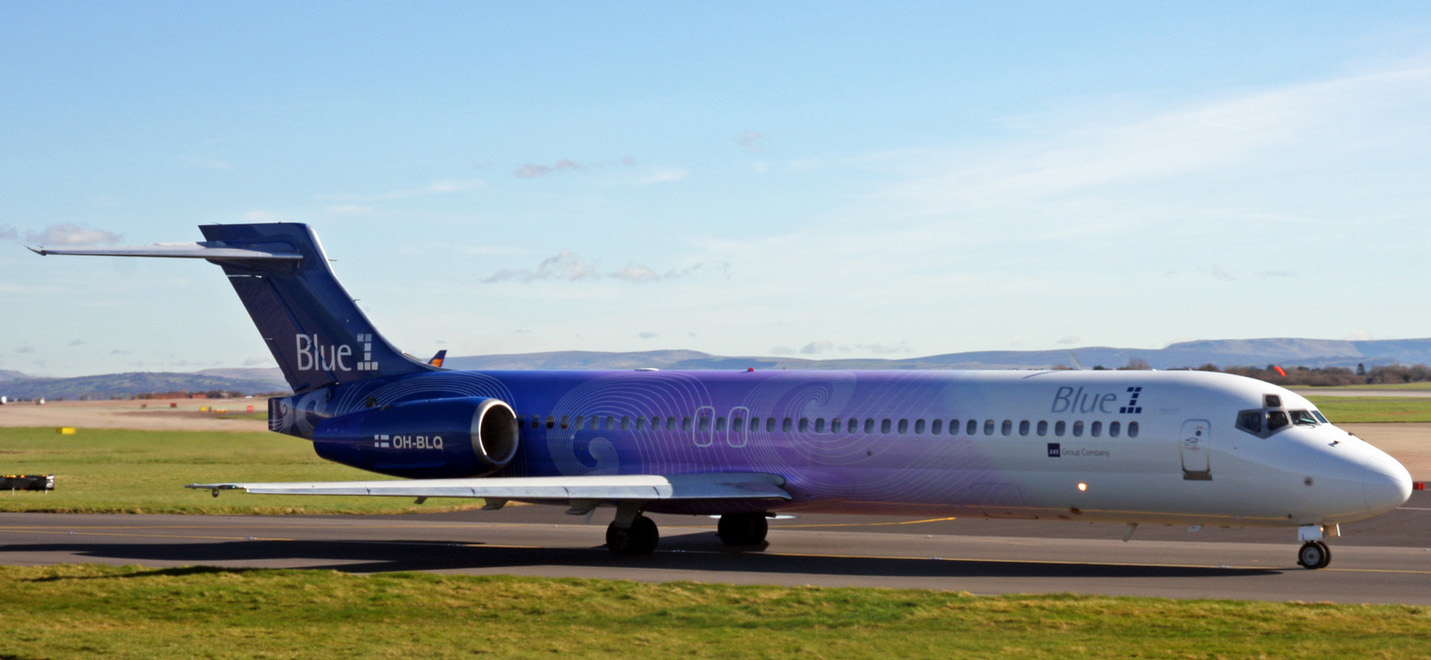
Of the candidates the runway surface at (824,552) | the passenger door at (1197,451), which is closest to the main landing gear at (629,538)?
the runway surface at (824,552)

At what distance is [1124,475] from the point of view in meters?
24.0

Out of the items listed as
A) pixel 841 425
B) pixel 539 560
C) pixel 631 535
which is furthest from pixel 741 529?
pixel 539 560

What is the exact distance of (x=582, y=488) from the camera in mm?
26141

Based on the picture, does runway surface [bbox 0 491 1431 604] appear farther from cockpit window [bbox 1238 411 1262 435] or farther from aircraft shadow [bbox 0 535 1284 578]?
cockpit window [bbox 1238 411 1262 435]

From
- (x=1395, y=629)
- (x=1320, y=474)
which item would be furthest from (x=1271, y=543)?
(x=1395, y=629)

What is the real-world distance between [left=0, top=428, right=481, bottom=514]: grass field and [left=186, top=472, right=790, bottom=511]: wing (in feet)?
44.3

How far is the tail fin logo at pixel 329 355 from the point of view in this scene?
3288 cm

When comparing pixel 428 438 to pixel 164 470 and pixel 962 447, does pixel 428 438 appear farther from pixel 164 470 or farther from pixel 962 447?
pixel 164 470

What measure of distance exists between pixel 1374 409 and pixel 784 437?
87628 millimetres

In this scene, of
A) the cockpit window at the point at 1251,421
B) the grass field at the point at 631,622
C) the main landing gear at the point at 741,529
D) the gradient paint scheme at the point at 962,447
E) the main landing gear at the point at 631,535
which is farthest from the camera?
the main landing gear at the point at 741,529

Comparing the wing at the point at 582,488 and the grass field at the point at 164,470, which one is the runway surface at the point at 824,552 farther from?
the grass field at the point at 164,470

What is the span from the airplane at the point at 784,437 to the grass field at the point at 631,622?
9.92 ft

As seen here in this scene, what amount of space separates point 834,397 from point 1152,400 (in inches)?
232

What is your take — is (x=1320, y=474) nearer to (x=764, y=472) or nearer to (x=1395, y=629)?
(x=1395, y=629)
